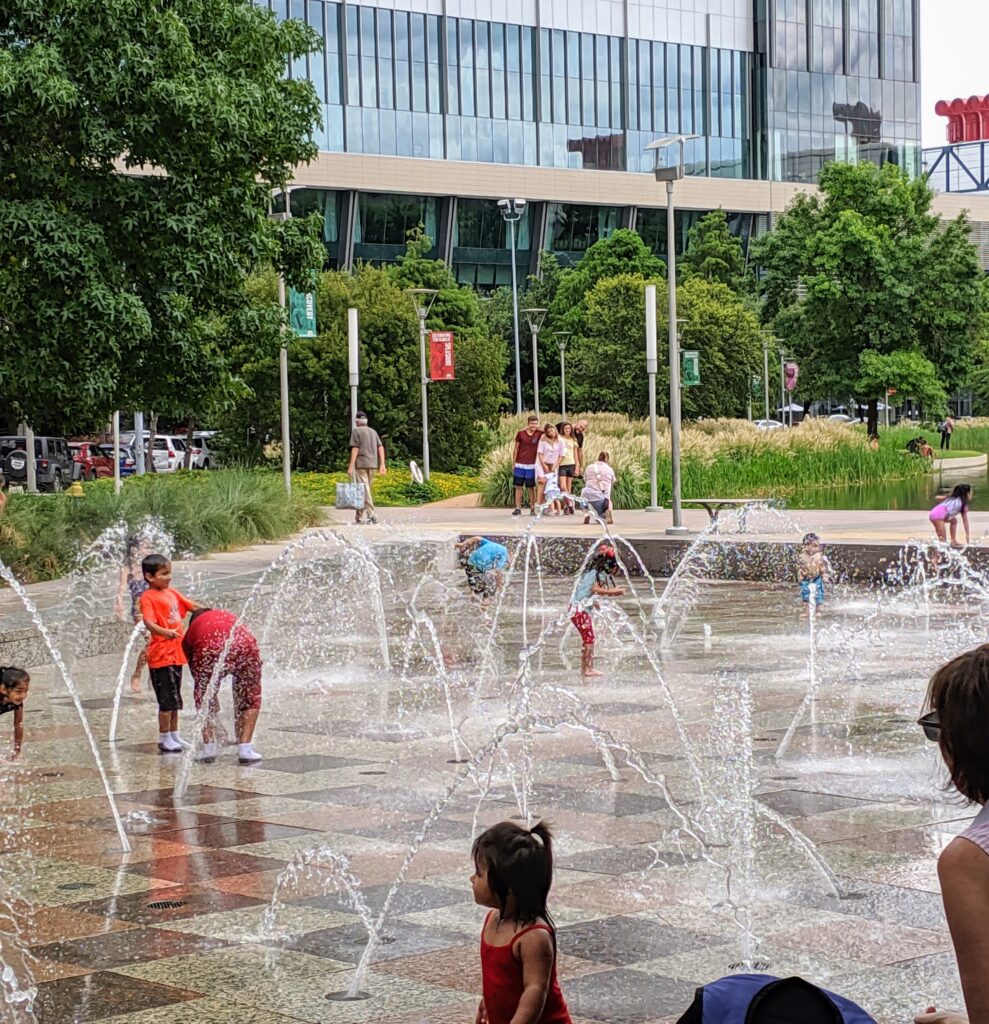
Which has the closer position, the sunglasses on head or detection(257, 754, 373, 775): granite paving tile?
the sunglasses on head

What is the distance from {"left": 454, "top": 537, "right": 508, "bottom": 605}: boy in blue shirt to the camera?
16234 mm

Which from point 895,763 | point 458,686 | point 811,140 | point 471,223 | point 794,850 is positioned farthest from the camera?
point 811,140

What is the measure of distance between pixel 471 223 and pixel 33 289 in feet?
199

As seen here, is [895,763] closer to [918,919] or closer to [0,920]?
[918,919]

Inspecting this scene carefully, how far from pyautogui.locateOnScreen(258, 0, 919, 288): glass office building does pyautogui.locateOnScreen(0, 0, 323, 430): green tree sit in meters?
46.4

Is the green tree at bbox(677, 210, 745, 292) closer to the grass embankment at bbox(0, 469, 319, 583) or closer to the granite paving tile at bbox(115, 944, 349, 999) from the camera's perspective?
the grass embankment at bbox(0, 469, 319, 583)

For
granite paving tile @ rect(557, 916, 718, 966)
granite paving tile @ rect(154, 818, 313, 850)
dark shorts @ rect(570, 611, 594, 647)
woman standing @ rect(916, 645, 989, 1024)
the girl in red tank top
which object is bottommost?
granite paving tile @ rect(154, 818, 313, 850)

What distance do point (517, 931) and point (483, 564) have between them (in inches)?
484

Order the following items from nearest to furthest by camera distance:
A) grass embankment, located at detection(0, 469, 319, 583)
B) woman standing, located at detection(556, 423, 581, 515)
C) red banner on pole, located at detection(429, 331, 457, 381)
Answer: grass embankment, located at detection(0, 469, 319, 583)
woman standing, located at detection(556, 423, 581, 515)
red banner on pole, located at detection(429, 331, 457, 381)

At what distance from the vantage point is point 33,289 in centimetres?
1917

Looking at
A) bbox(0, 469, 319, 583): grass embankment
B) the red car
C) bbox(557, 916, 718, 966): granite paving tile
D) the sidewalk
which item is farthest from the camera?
the red car

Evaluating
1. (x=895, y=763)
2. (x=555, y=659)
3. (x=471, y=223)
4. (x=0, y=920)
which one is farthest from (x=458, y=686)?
(x=471, y=223)

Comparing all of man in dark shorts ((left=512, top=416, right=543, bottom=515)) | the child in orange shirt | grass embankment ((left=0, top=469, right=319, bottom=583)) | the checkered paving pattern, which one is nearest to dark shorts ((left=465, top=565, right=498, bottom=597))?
the checkered paving pattern

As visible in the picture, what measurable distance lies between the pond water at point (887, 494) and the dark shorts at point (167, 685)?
21.6 meters
